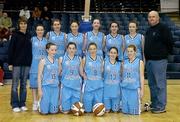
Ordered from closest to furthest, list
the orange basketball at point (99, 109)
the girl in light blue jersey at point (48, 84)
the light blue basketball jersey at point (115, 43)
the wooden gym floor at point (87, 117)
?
the wooden gym floor at point (87, 117) → the orange basketball at point (99, 109) → the girl in light blue jersey at point (48, 84) → the light blue basketball jersey at point (115, 43)

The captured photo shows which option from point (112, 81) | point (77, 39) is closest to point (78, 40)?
point (77, 39)

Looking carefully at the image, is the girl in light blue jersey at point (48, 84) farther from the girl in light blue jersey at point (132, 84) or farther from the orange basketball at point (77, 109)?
the girl in light blue jersey at point (132, 84)

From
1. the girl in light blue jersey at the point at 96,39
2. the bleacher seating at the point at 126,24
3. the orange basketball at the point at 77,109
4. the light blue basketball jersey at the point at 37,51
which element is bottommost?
the orange basketball at the point at 77,109

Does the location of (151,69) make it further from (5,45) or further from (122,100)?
(5,45)

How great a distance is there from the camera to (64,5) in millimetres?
15883

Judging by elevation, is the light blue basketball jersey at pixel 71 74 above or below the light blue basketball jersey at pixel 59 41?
below

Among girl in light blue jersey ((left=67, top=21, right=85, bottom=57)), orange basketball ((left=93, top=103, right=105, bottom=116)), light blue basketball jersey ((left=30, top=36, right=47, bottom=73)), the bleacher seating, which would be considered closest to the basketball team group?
light blue basketball jersey ((left=30, top=36, right=47, bottom=73))

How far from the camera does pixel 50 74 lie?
244 inches

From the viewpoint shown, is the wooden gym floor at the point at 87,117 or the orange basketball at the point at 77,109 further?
the orange basketball at the point at 77,109

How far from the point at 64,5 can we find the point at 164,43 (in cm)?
1005

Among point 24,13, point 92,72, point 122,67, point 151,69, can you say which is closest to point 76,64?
point 92,72

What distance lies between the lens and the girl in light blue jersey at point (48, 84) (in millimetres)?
6129

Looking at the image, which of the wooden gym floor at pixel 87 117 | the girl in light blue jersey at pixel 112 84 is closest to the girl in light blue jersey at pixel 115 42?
the girl in light blue jersey at pixel 112 84

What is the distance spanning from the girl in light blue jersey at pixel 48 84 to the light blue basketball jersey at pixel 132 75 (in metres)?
1.08
